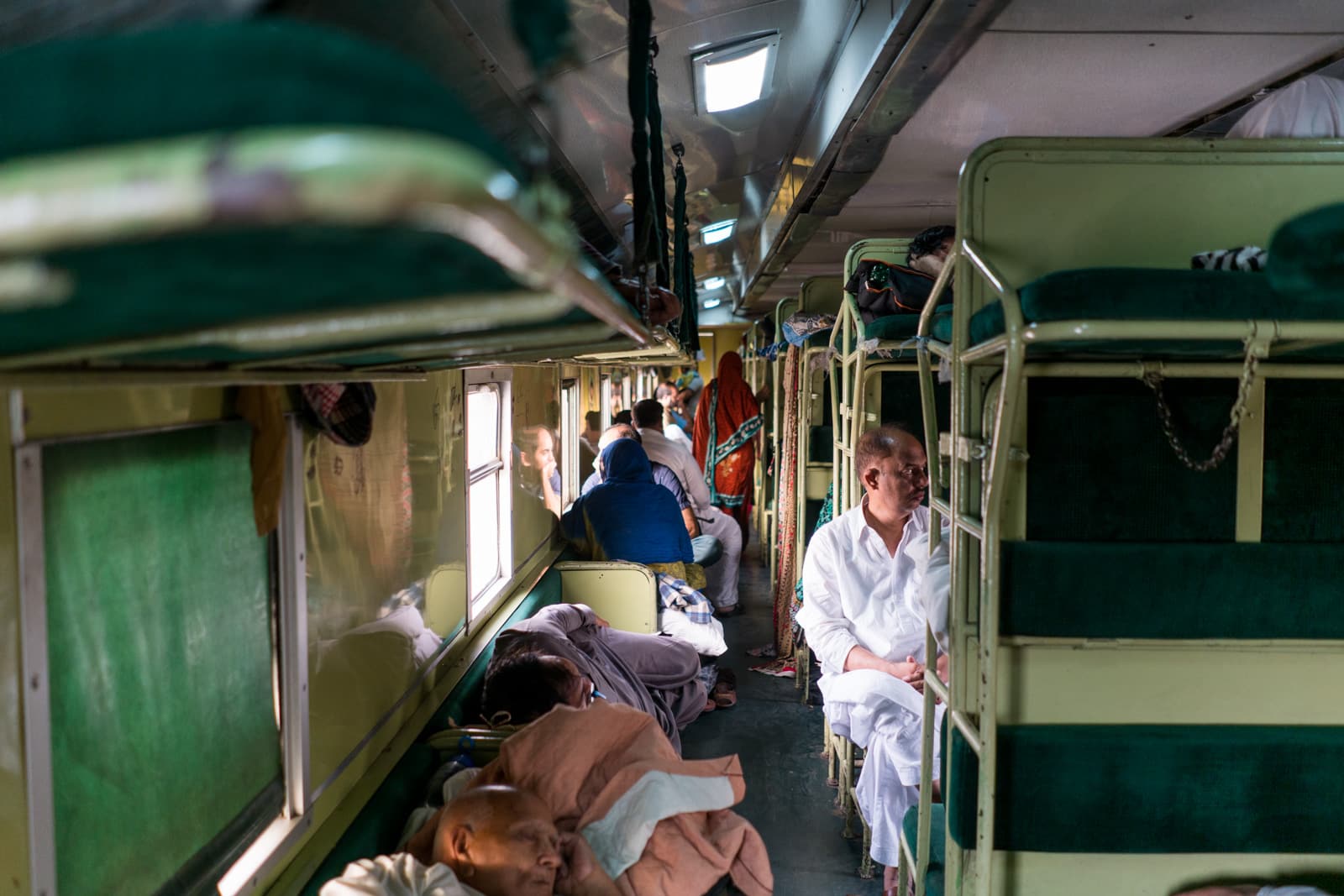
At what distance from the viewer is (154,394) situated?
5.02 ft

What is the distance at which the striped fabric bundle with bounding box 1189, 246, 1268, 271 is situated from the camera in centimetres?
185

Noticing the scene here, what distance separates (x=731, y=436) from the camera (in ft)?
27.5

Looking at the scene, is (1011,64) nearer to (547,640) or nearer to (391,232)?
(547,640)

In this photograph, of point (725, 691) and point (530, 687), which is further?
point (725, 691)

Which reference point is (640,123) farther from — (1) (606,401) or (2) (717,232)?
(1) (606,401)

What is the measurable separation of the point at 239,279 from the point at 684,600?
499cm

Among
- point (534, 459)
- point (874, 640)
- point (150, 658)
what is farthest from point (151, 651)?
point (534, 459)

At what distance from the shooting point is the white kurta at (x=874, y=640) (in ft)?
10.5

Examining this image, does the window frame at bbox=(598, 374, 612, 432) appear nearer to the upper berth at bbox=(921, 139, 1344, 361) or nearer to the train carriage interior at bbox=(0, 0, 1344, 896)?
the train carriage interior at bbox=(0, 0, 1344, 896)

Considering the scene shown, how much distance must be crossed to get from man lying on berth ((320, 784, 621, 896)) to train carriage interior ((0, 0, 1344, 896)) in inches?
0.5

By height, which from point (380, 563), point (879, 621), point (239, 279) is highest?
point (239, 279)

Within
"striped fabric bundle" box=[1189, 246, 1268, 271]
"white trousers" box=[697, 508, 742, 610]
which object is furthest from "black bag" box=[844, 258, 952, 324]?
"white trousers" box=[697, 508, 742, 610]

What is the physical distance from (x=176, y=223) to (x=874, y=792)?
3343 mm

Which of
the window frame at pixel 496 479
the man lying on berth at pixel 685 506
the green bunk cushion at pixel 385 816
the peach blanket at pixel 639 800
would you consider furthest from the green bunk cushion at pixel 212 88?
the man lying on berth at pixel 685 506
